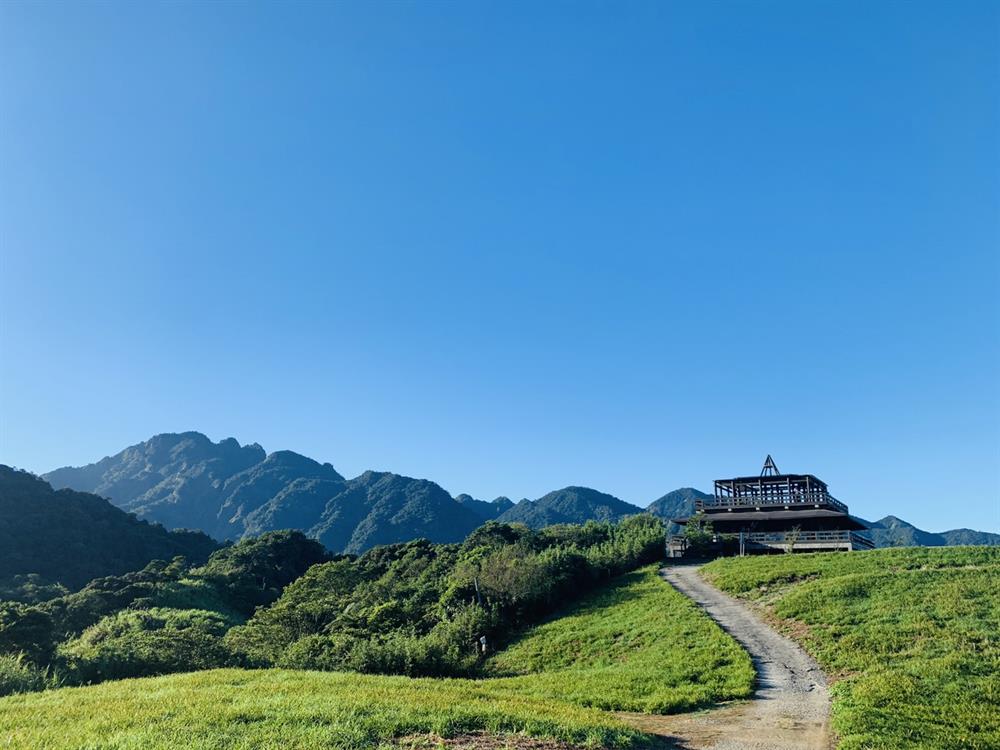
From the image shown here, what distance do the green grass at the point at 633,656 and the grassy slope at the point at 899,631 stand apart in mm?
3753

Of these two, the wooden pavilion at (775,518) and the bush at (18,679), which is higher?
the wooden pavilion at (775,518)

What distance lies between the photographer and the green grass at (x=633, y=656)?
20.2 metres

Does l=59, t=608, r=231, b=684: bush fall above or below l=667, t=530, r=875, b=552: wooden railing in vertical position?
below

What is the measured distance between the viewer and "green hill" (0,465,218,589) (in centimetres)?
9844

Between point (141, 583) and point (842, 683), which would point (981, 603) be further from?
point (141, 583)

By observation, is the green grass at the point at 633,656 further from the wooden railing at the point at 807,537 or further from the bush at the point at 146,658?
the wooden railing at the point at 807,537

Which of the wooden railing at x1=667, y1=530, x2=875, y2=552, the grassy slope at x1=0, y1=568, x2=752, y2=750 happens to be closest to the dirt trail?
the grassy slope at x1=0, y1=568, x2=752, y2=750

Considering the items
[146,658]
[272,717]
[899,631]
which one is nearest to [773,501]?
[899,631]

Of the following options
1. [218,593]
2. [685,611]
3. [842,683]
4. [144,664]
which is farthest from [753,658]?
[218,593]

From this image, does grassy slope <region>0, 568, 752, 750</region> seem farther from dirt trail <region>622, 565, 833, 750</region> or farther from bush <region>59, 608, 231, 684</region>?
bush <region>59, 608, 231, 684</region>

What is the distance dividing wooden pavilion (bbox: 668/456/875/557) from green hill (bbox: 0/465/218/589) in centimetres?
9592

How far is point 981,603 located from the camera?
26938 mm

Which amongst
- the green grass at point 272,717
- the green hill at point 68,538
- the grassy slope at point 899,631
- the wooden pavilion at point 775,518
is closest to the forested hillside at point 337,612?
the wooden pavilion at point 775,518

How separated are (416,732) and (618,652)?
19.8m
